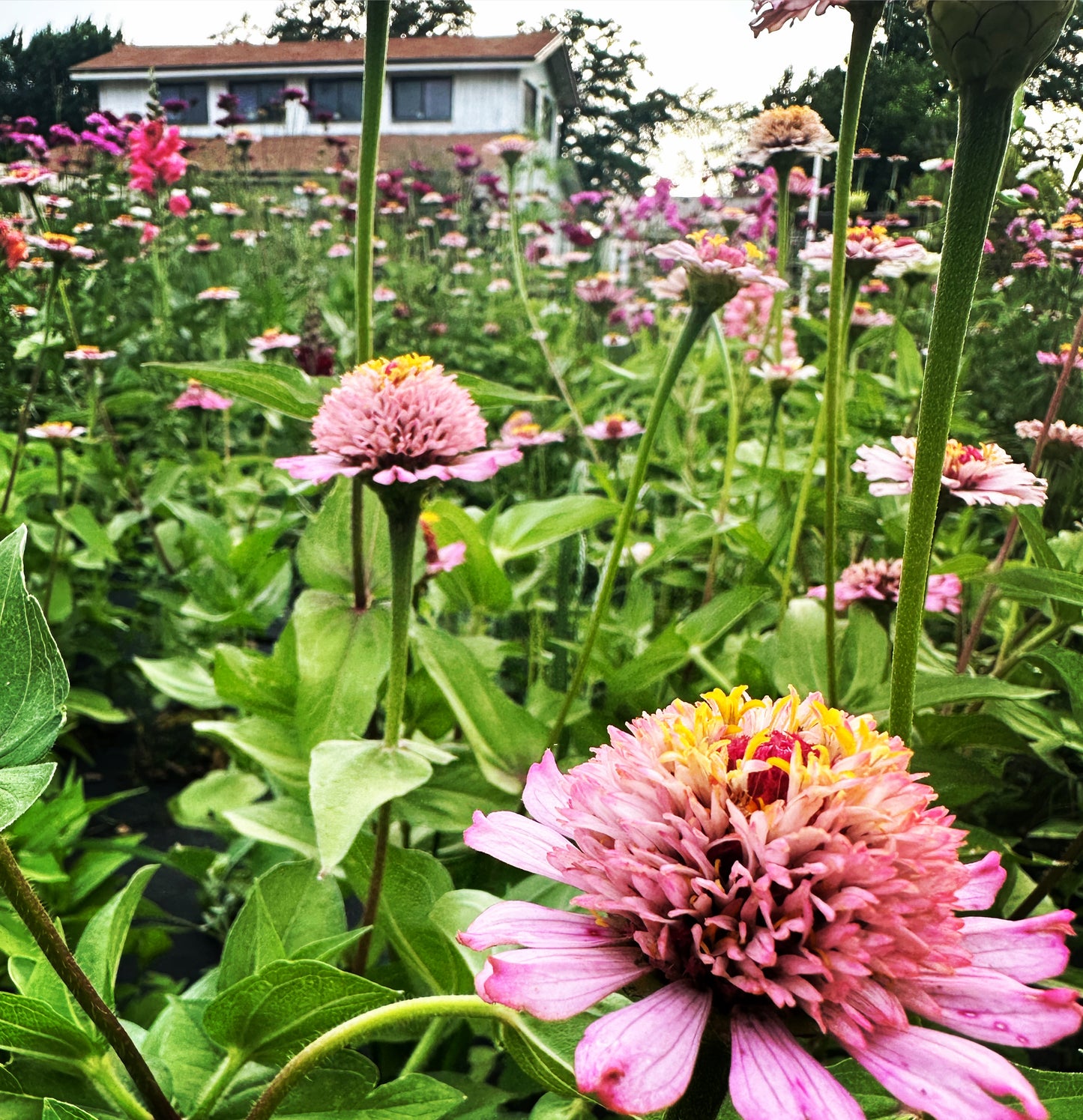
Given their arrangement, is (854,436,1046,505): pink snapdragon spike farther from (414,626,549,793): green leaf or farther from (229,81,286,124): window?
(229,81,286,124): window

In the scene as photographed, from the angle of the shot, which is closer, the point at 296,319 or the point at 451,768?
the point at 451,768

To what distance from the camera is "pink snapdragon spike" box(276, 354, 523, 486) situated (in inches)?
22.9

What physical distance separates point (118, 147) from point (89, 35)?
2.61 m

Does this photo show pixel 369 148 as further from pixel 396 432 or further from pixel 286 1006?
pixel 286 1006

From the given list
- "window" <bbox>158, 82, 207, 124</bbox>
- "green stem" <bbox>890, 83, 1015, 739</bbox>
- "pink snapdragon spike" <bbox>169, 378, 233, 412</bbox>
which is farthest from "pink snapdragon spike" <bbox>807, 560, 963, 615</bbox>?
"window" <bbox>158, 82, 207, 124</bbox>

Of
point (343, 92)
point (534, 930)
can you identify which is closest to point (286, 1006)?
point (534, 930)

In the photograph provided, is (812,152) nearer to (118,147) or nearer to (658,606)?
(658,606)

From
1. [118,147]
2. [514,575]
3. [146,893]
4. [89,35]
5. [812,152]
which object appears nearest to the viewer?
[89,35]

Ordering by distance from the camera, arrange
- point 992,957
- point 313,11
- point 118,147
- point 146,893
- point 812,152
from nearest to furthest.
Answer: point 992,957 → point 313,11 → point 812,152 → point 146,893 → point 118,147

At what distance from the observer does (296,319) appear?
9.48 ft

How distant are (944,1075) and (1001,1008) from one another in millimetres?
38

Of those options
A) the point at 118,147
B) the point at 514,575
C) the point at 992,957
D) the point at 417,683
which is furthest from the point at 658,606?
the point at 118,147

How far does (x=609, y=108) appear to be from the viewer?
2.22ft

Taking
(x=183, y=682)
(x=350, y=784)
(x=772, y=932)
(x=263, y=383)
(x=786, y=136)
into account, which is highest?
(x=786, y=136)
